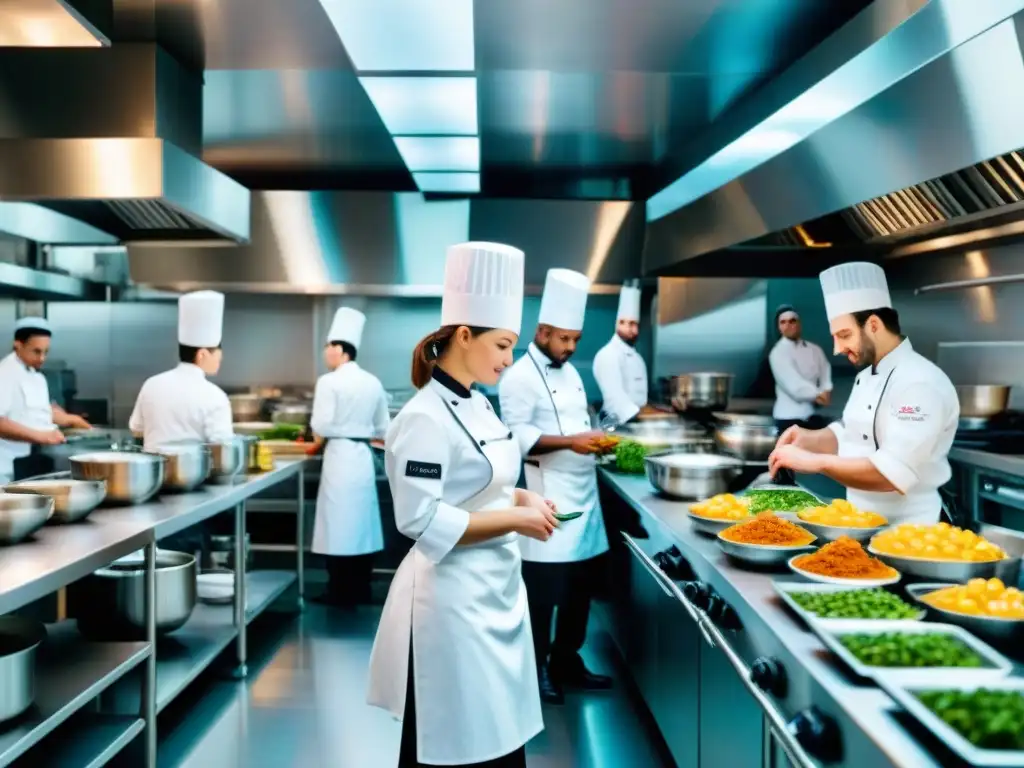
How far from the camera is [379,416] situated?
221 inches

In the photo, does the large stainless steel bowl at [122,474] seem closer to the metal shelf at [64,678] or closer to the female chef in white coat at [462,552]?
the metal shelf at [64,678]

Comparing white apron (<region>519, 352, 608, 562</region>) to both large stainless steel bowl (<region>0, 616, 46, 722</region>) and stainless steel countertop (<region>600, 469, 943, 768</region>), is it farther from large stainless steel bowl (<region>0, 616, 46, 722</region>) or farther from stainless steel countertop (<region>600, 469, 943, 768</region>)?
large stainless steel bowl (<region>0, 616, 46, 722</region>)

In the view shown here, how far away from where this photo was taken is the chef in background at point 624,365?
594cm

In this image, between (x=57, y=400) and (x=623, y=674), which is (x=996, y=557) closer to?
(x=623, y=674)

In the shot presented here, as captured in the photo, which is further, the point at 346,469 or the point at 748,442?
the point at 346,469

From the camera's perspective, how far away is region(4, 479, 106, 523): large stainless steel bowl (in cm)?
282

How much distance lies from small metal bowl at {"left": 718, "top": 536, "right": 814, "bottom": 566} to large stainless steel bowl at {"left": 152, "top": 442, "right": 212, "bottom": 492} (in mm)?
2320

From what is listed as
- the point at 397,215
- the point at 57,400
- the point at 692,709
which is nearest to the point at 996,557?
the point at 692,709

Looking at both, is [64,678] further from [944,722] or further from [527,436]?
[944,722]

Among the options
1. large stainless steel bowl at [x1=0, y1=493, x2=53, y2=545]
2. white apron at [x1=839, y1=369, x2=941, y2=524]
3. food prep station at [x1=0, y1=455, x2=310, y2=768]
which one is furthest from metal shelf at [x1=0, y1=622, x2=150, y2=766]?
white apron at [x1=839, y1=369, x2=941, y2=524]

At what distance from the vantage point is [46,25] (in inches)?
93.7

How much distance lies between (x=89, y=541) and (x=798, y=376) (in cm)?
472

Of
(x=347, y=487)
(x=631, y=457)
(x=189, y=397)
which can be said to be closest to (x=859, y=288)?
(x=631, y=457)

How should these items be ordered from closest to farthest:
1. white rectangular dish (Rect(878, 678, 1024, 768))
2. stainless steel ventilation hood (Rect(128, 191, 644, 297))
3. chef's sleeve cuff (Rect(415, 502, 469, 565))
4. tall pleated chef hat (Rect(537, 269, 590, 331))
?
white rectangular dish (Rect(878, 678, 1024, 768)) → chef's sleeve cuff (Rect(415, 502, 469, 565)) → tall pleated chef hat (Rect(537, 269, 590, 331)) → stainless steel ventilation hood (Rect(128, 191, 644, 297))
